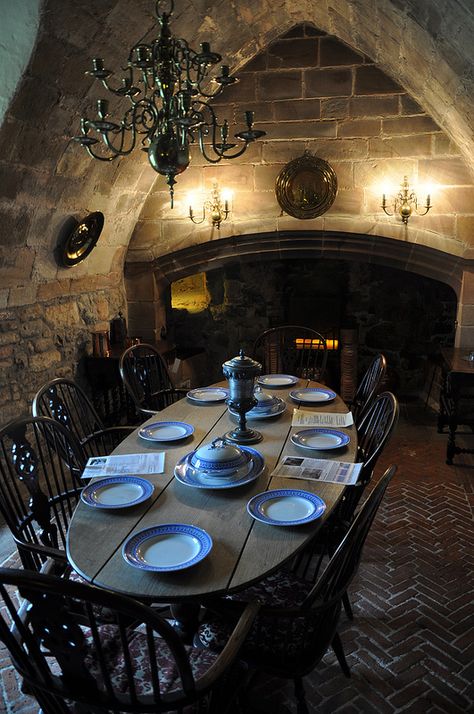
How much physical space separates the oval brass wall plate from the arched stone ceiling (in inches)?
3.5

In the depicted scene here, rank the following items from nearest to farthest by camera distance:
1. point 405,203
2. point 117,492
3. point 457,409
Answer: point 117,492 < point 457,409 < point 405,203

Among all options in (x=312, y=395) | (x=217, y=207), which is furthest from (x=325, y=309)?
(x=312, y=395)

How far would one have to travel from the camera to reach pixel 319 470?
7.82 feet

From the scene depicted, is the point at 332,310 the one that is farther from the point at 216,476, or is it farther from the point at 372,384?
the point at 216,476

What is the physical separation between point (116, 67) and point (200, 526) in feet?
9.52

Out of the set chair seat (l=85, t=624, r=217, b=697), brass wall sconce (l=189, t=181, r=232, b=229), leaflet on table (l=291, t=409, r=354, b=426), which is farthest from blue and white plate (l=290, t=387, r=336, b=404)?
brass wall sconce (l=189, t=181, r=232, b=229)

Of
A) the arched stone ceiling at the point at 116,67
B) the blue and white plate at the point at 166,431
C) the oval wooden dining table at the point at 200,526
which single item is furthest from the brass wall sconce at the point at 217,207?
the oval wooden dining table at the point at 200,526

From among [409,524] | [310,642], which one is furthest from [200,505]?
[409,524]

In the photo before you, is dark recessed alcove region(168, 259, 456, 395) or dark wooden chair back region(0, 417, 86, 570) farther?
dark recessed alcove region(168, 259, 456, 395)

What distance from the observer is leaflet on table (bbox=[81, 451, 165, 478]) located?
240cm

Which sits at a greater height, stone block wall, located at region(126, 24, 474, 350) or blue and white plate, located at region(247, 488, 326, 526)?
stone block wall, located at region(126, 24, 474, 350)

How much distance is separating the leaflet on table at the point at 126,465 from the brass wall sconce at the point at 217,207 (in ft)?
9.86

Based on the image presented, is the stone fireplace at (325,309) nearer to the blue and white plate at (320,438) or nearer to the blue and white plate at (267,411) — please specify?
the blue and white plate at (267,411)

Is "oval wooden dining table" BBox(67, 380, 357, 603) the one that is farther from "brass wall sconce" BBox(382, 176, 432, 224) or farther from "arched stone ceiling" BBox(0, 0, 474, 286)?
"brass wall sconce" BBox(382, 176, 432, 224)
